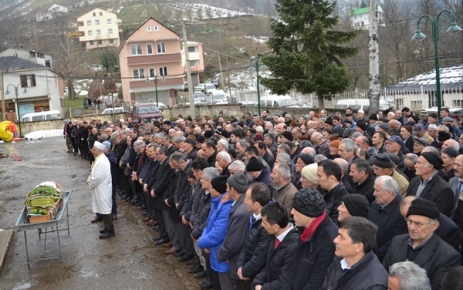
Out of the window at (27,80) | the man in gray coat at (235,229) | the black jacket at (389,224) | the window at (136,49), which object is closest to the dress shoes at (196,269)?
the man in gray coat at (235,229)

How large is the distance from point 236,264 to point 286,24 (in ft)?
62.9

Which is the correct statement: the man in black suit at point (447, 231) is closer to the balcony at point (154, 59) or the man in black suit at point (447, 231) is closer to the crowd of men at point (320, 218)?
the crowd of men at point (320, 218)

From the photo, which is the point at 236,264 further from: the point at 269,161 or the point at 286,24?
the point at 286,24

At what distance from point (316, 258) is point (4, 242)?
7604 millimetres

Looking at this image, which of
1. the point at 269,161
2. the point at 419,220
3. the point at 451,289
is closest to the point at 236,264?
the point at 419,220

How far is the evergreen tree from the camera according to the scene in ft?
72.7

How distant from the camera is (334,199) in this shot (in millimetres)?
5285

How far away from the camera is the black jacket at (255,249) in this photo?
473 cm

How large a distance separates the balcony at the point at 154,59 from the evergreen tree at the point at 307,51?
36843 mm

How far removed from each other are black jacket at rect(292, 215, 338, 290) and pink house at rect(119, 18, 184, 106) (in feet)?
173

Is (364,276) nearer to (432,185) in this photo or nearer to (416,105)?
(432,185)

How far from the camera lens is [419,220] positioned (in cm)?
393

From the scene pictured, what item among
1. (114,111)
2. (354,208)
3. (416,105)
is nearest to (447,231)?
(354,208)

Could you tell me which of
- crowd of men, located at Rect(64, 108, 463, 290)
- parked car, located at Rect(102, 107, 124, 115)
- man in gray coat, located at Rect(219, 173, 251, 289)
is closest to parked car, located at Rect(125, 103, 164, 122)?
parked car, located at Rect(102, 107, 124, 115)
